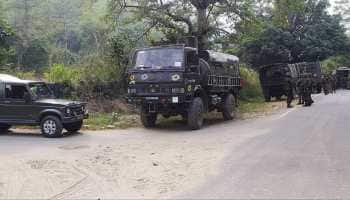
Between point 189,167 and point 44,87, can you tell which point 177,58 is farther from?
point 189,167

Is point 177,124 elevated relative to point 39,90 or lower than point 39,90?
lower

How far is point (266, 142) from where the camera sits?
1323 cm

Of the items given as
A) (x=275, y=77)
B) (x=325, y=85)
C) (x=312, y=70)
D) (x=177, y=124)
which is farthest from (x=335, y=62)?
(x=177, y=124)

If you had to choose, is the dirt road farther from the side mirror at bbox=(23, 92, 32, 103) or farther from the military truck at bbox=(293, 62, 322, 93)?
the military truck at bbox=(293, 62, 322, 93)

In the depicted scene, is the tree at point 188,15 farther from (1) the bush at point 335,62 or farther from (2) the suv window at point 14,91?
(1) the bush at point 335,62

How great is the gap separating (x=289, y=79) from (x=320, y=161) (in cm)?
1893

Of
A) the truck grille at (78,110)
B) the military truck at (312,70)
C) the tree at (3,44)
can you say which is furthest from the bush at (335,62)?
the truck grille at (78,110)

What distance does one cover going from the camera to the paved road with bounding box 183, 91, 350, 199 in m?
7.93

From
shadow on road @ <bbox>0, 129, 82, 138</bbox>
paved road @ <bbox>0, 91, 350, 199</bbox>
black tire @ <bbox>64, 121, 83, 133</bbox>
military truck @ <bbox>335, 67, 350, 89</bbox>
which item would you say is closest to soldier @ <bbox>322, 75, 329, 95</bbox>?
military truck @ <bbox>335, 67, 350, 89</bbox>

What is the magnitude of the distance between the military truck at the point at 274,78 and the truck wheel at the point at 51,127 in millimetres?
19059

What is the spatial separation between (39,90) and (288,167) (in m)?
8.95

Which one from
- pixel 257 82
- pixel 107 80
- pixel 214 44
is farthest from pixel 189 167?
pixel 257 82

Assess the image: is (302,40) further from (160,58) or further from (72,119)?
(72,119)

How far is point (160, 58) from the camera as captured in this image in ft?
55.1
